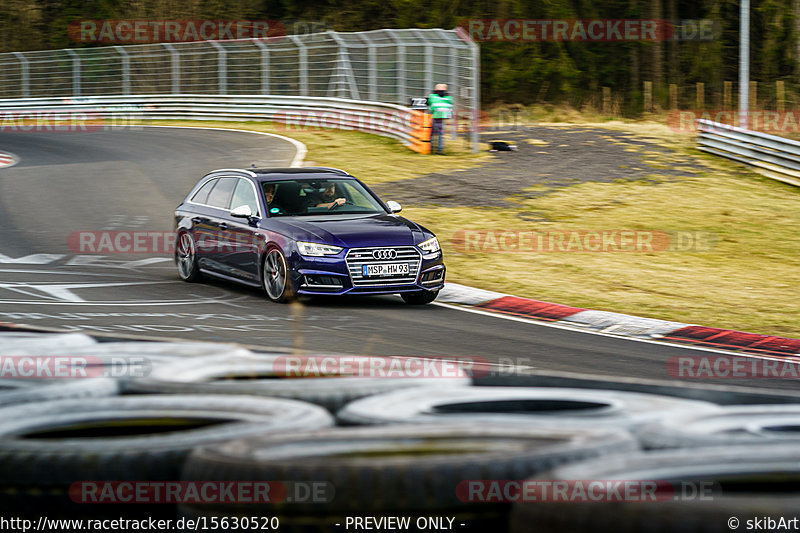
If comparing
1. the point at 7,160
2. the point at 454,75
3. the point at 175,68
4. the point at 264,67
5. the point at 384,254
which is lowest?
the point at 384,254

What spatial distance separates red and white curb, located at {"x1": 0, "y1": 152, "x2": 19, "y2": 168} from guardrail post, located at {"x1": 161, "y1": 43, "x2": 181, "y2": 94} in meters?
12.9

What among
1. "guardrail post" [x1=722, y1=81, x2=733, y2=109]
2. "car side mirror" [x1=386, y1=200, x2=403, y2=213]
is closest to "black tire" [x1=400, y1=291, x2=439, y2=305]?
"car side mirror" [x1=386, y1=200, x2=403, y2=213]

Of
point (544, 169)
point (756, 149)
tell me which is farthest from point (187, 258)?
point (756, 149)

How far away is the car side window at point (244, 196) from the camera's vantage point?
12.6 m

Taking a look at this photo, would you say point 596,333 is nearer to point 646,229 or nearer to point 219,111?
point 646,229

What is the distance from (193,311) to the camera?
11164 mm

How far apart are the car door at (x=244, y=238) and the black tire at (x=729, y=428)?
8245mm

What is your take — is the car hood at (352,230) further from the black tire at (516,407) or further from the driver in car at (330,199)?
the black tire at (516,407)

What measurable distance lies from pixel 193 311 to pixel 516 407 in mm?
6983

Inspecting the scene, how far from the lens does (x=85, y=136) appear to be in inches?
1398

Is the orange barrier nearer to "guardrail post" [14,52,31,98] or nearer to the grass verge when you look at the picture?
the grass verge

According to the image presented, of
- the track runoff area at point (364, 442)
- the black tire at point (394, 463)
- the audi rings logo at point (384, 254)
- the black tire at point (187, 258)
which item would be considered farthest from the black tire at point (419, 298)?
the black tire at point (394, 463)

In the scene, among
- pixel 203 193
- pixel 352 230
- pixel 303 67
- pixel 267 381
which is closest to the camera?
pixel 267 381

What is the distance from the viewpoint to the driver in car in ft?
41.5
